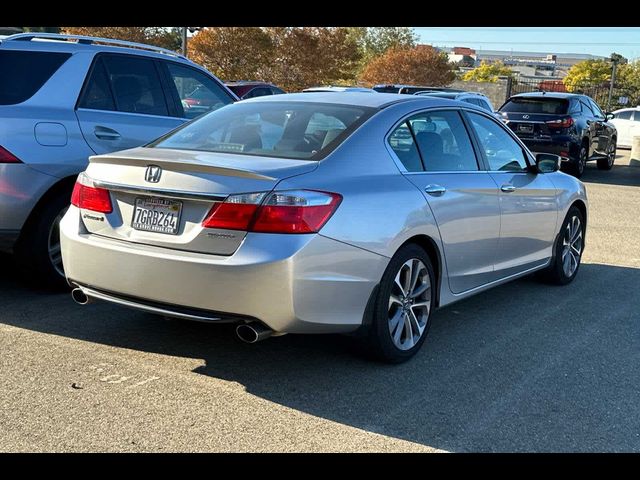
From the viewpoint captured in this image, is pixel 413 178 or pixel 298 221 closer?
pixel 298 221

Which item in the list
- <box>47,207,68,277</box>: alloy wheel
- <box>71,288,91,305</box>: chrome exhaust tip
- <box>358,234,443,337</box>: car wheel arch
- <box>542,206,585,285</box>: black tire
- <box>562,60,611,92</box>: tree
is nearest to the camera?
<box>358,234,443,337</box>: car wheel arch

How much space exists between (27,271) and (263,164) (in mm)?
2648

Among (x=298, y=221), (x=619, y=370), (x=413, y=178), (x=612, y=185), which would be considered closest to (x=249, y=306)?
(x=298, y=221)

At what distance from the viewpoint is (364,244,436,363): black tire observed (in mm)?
4453

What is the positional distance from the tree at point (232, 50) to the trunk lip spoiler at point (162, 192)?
28.7m

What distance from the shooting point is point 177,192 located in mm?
4082

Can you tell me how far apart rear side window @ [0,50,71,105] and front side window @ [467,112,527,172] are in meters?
3.25

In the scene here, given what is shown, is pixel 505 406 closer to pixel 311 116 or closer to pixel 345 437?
pixel 345 437

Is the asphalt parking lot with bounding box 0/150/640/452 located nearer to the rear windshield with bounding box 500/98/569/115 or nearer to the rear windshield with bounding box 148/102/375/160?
the rear windshield with bounding box 148/102/375/160

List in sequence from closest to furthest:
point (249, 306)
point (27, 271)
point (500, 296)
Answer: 1. point (249, 306)
2. point (27, 271)
3. point (500, 296)

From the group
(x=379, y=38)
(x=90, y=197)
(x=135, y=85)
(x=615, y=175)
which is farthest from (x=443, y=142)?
(x=379, y=38)

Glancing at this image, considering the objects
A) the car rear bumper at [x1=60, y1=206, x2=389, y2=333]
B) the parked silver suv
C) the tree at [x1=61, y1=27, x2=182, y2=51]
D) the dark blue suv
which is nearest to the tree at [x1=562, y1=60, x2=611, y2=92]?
the tree at [x1=61, y1=27, x2=182, y2=51]

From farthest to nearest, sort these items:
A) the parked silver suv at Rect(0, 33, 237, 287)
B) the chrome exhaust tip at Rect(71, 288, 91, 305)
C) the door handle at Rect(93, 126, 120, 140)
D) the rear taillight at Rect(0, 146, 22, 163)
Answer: the door handle at Rect(93, 126, 120, 140) < the parked silver suv at Rect(0, 33, 237, 287) < the rear taillight at Rect(0, 146, 22, 163) < the chrome exhaust tip at Rect(71, 288, 91, 305)

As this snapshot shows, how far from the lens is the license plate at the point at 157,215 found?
13.5 feet
